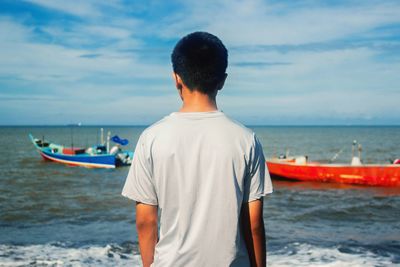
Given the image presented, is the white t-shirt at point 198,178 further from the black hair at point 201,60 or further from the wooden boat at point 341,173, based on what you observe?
the wooden boat at point 341,173

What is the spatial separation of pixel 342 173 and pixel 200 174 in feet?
65.5

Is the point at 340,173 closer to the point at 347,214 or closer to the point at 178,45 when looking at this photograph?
the point at 347,214

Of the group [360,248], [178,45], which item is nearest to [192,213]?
[178,45]

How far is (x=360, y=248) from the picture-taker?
32.8 feet

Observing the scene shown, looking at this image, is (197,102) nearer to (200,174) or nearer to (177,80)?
(177,80)

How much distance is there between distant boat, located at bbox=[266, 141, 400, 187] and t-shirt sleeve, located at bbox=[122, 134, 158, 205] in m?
19.9

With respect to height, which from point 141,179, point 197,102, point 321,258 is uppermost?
point 197,102

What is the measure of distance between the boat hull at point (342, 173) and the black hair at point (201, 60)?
19804mm

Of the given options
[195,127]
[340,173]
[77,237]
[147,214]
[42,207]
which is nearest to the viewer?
[195,127]

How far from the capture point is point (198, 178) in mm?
1820

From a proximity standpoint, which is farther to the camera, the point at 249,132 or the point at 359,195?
the point at 359,195

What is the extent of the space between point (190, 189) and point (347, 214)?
14.0m

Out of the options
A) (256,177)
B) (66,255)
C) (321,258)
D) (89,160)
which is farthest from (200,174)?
(89,160)

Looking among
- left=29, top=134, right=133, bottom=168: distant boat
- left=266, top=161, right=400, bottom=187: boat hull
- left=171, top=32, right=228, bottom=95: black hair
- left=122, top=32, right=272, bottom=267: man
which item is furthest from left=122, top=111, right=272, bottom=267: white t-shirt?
left=29, top=134, right=133, bottom=168: distant boat
